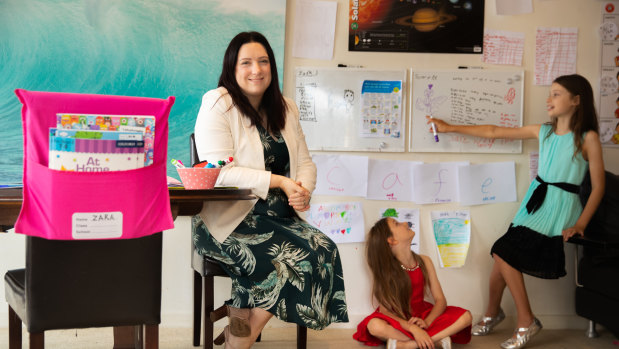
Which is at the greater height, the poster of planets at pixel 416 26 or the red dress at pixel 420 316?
the poster of planets at pixel 416 26

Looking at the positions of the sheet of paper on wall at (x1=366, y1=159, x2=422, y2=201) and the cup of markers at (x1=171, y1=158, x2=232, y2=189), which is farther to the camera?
the sheet of paper on wall at (x1=366, y1=159, x2=422, y2=201)

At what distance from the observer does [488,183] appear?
318 cm

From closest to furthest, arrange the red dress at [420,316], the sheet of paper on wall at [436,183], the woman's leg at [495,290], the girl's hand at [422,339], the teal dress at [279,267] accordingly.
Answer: the teal dress at [279,267], the girl's hand at [422,339], the red dress at [420,316], the woman's leg at [495,290], the sheet of paper on wall at [436,183]

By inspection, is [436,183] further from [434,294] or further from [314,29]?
[314,29]

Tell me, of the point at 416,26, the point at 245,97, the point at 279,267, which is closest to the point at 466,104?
the point at 416,26

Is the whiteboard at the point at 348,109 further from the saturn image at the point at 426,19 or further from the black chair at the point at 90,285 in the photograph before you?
the black chair at the point at 90,285

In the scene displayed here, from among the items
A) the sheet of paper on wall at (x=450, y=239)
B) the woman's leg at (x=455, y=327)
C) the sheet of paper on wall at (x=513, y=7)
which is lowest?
the woman's leg at (x=455, y=327)

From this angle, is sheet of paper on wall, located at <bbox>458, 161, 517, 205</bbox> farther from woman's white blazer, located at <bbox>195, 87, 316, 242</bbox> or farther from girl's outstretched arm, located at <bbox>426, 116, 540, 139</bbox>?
woman's white blazer, located at <bbox>195, 87, 316, 242</bbox>

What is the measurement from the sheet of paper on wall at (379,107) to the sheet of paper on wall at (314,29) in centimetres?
28

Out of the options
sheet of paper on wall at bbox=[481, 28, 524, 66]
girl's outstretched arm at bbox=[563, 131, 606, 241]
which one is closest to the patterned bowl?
girl's outstretched arm at bbox=[563, 131, 606, 241]

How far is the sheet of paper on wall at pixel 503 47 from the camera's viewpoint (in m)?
3.15

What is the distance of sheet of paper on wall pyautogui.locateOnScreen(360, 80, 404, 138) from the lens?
121 inches

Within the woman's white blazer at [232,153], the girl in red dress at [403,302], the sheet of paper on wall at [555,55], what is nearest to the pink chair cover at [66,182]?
the woman's white blazer at [232,153]

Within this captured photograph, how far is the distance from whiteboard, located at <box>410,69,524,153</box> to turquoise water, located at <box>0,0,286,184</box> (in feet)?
2.43
